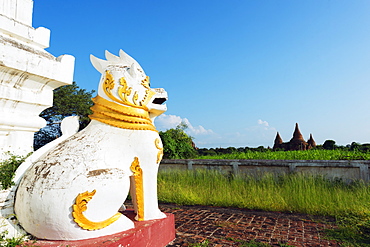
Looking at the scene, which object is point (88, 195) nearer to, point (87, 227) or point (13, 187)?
point (87, 227)

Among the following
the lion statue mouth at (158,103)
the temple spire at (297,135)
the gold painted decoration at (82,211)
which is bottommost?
the gold painted decoration at (82,211)

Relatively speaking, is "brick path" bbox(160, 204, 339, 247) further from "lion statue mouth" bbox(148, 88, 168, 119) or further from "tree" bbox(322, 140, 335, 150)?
"tree" bbox(322, 140, 335, 150)

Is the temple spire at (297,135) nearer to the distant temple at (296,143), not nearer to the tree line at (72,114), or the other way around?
the distant temple at (296,143)

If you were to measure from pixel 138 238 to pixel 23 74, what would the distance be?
6.04 feet

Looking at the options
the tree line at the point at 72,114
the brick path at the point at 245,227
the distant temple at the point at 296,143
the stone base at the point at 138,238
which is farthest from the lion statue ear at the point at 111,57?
the distant temple at the point at 296,143

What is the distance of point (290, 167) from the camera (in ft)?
23.8

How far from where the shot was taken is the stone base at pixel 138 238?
2205mm

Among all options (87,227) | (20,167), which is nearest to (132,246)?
(87,227)

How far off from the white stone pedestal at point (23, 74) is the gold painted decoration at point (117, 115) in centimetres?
40

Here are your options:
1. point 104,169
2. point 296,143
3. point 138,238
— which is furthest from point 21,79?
point 296,143

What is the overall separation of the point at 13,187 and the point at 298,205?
17.1ft

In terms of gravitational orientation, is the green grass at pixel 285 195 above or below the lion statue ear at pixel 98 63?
below

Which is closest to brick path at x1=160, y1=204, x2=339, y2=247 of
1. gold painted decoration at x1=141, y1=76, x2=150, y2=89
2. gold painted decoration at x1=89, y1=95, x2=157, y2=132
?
gold painted decoration at x1=89, y1=95, x2=157, y2=132

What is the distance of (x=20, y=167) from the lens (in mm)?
2406
